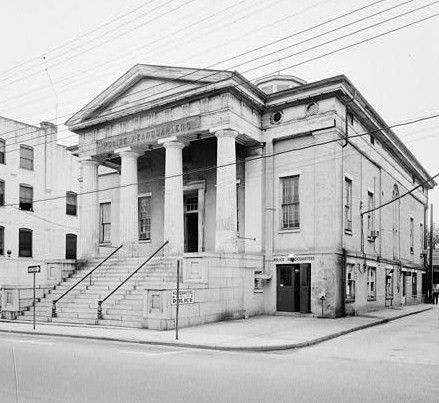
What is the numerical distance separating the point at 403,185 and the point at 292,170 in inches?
555

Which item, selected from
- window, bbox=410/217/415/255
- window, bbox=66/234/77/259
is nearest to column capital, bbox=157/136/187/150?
window, bbox=410/217/415/255

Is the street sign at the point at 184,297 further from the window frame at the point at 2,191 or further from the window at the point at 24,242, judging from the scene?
the window at the point at 24,242

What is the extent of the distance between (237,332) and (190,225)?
37.8 feet

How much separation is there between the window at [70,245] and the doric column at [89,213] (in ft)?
59.6

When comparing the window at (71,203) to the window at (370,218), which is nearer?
the window at (370,218)

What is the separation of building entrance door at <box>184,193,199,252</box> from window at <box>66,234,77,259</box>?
64.2 ft

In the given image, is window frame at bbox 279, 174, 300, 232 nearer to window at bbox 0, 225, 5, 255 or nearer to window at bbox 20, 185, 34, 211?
window at bbox 0, 225, 5, 255

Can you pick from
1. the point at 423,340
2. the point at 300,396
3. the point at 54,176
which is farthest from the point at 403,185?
the point at 300,396

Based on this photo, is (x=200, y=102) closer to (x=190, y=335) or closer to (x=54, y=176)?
(x=190, y=335)

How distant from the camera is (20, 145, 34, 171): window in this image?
40.7m

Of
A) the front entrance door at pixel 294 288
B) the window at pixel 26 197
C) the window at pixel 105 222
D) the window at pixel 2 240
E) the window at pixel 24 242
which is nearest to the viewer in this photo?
the front entrance door at pixel 294 288

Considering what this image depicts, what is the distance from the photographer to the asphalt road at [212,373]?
25.5ft

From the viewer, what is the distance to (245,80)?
2253 centimetres

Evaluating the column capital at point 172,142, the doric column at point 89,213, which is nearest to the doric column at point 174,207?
the column capital at point 172,142
